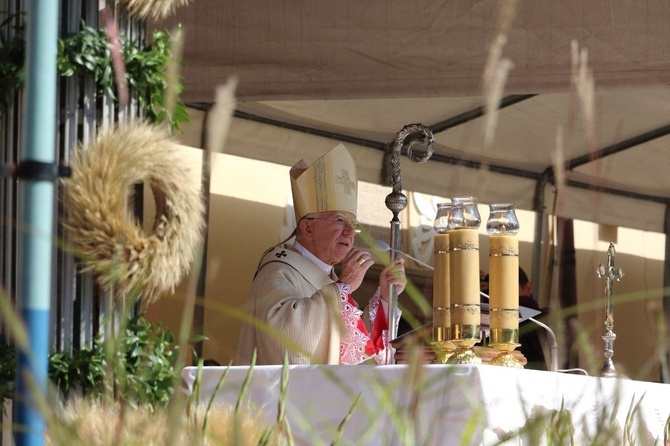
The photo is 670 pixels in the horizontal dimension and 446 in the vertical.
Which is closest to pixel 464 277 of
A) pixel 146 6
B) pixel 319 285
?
pixel 319 285

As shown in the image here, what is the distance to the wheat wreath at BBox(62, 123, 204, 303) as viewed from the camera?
10.4 feet

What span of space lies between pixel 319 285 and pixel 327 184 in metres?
0.34

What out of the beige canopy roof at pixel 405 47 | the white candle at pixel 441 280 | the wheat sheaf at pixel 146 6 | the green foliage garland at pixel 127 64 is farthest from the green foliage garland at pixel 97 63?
the white candle at pixel 441 280

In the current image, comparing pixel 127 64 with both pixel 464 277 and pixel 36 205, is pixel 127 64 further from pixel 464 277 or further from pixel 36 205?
pixel 36 205

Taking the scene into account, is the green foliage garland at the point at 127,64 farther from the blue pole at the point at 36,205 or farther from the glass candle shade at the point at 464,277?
the blue pole at the point at 36,205

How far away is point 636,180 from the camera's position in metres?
6.96

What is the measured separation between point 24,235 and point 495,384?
1357 millimetres

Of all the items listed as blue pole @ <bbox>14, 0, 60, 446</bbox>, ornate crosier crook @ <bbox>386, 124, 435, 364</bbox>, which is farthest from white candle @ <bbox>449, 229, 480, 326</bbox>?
blue pole @ <bbox>14, 0, 60, 446</bbox>

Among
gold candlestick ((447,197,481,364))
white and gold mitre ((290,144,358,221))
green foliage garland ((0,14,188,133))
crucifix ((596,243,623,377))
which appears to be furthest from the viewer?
white and gold mitre ((290,144,358,221))

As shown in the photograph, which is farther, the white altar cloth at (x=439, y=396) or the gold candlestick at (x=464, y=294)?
the gold candlestick at (x=464, y=294)

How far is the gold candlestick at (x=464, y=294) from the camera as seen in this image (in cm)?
254

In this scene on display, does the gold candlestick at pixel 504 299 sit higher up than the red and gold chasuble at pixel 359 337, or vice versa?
the gold candlestick at pixel 504 299

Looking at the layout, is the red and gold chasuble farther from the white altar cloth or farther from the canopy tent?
the white altar cloth

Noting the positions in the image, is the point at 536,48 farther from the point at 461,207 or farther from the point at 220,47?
the point at 461,207
